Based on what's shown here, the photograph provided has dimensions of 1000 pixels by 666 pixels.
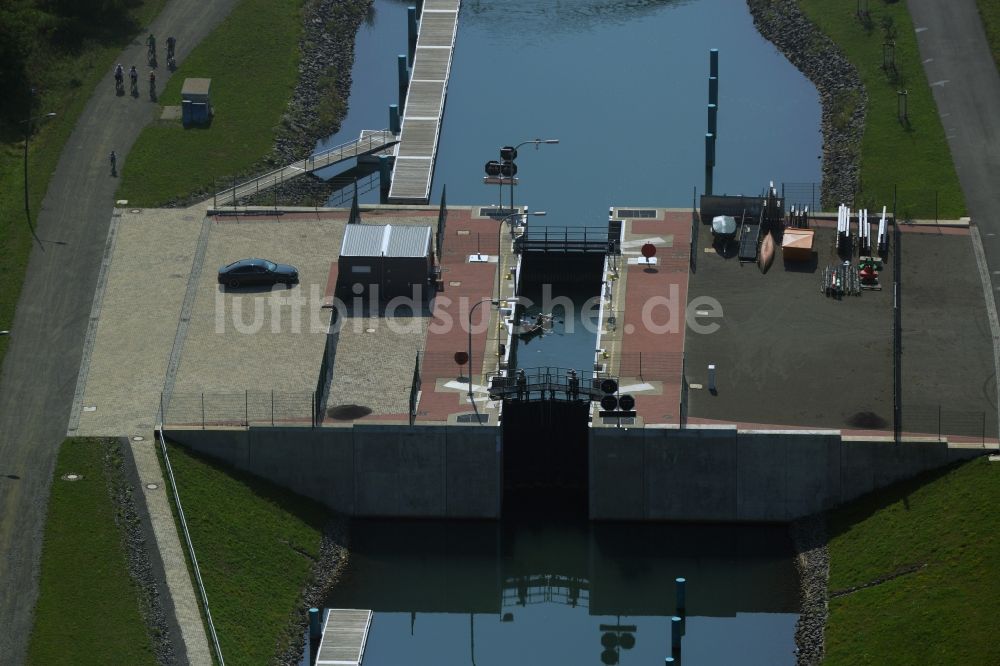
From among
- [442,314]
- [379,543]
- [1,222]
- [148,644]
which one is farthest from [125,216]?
[148,644]

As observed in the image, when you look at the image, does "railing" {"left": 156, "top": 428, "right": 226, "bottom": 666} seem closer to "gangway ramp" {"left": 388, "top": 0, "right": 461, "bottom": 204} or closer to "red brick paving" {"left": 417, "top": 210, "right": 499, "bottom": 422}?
"red brick paving" {"left": 417, "top": 210, "right": 499, "bottom": 422}

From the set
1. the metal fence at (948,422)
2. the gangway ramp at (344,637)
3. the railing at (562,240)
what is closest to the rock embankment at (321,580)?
the gangway ramp at (344,637)

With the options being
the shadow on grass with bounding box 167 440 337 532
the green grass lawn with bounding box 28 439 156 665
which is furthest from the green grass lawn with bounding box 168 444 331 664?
the green grass lawn with bounding box 28 439 156 665

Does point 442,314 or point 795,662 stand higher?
point 442,314

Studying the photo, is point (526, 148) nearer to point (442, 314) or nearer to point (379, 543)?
point (442, 314)

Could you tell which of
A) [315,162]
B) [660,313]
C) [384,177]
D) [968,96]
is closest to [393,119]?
[384,177]

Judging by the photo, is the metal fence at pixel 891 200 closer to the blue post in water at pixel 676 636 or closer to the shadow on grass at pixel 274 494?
the shadow on grass at pixel 274 494

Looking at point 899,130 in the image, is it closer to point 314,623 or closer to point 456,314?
point 456,314
